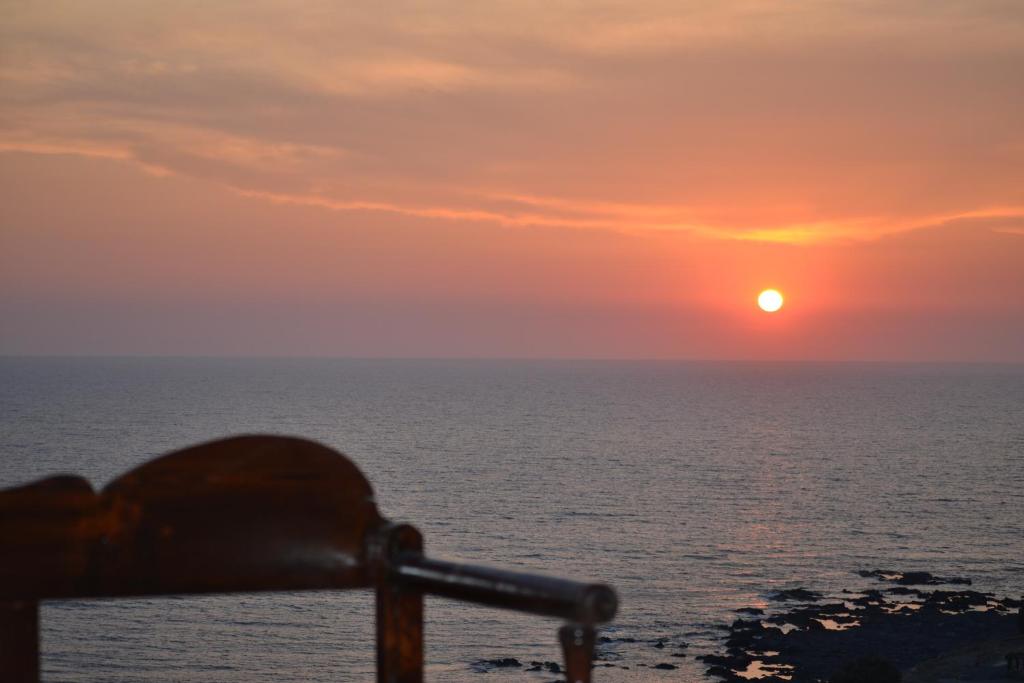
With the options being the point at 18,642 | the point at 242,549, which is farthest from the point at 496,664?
the point at 18,642

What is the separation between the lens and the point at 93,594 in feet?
8.33

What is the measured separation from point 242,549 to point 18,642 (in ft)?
1.75

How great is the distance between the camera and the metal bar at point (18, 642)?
2.42 metres

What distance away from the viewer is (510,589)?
2.42 meters

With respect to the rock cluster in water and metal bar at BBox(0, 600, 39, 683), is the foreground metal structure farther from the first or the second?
the rock cluster in water

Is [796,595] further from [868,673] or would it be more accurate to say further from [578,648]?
[578,648]

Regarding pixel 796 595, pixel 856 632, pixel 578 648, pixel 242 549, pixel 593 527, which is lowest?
pixel 856 632

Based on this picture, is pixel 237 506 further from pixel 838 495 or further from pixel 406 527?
pixel 838 495

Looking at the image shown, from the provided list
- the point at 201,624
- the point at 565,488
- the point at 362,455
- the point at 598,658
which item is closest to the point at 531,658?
the point at 598,658

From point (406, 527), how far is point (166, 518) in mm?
597

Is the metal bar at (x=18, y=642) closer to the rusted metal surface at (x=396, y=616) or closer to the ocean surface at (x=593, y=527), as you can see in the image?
the rusted metal surface at (x=396, y=616)

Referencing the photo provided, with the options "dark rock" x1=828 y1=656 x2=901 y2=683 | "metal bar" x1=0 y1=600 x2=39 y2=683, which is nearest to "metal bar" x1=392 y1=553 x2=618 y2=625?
"metal bar" x1=0 y1=600 x2=39 y2=683

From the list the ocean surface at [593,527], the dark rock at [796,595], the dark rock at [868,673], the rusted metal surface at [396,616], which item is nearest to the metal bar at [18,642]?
the rusted metal surface at [396,616]

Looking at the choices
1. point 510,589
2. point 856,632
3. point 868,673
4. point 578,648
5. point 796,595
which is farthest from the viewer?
point 796,595
